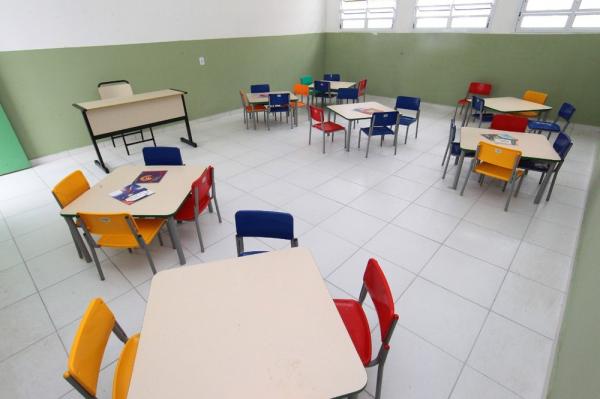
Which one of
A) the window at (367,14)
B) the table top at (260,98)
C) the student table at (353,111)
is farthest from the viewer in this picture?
the window at (367,14)

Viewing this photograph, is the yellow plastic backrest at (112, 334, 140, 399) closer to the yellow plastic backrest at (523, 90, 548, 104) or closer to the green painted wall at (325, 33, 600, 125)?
the yellow plastic backrest at (523, 90, 548, 104)

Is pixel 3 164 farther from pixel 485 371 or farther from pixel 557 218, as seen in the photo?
pixel 557 218

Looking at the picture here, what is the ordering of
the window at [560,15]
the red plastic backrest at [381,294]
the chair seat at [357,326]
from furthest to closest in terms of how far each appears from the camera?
the window at [560,15], the chair seat at [357,326], the red plastic backrest at [381,294]


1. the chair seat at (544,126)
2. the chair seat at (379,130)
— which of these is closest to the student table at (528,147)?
the chair seat at (379,130)

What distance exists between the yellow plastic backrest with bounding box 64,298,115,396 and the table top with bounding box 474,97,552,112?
5973 millimetres

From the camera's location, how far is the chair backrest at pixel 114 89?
511 cm

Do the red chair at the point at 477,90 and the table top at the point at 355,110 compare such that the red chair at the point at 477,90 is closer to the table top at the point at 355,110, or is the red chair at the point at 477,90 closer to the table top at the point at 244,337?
the table top at the point at 355,110

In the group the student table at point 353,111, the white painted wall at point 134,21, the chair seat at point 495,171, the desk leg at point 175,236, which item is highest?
the white painted wall at point 134,21

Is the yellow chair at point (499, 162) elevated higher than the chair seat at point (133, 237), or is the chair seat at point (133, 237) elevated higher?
the yellow chair at point (499, 162)

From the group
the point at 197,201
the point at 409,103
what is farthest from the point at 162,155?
the point at 409,103

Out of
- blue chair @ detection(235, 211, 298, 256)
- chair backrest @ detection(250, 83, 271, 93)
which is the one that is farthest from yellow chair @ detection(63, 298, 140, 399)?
chair backrest @ detection(250, 83, 271, 93)

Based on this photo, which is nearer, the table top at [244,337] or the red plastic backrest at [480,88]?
the table top at [244,337]

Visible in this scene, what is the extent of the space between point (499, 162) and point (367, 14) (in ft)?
20.5

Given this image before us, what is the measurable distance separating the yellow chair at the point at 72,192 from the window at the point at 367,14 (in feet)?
25.1
